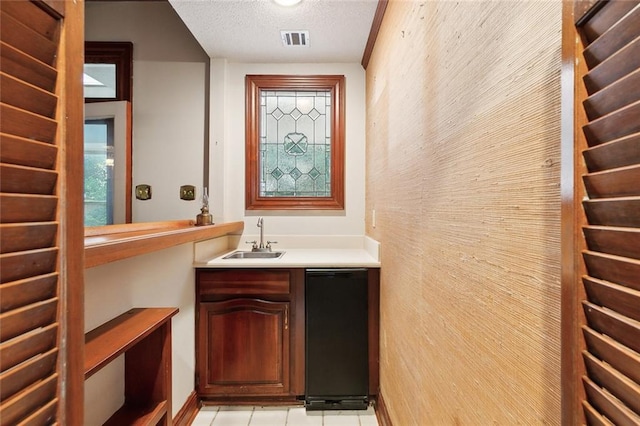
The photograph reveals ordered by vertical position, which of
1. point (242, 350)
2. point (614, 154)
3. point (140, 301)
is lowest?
point (242, 350)

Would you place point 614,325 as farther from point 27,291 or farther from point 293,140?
point 293,140

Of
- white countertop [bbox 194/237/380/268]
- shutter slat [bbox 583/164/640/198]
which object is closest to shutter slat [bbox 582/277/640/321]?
shutter slat [bbox 583/164/640/198]

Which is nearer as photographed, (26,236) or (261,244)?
(26,236)

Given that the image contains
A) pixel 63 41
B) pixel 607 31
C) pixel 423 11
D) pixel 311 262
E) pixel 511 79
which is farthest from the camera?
pixel 311 262

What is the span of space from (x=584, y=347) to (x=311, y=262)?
Result: 1769 millimetres

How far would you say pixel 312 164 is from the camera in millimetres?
2820

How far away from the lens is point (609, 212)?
39 cm

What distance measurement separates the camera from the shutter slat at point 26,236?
0.46 m

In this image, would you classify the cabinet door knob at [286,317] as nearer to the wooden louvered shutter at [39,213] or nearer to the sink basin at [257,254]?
the sink basin at [257,254]

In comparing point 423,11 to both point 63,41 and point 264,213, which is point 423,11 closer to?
point 63,41

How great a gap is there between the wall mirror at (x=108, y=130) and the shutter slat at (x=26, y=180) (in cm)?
231

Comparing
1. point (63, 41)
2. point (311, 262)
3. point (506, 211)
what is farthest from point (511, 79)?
point (311, 262)

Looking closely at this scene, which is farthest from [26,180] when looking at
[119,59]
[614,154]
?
[119,59]

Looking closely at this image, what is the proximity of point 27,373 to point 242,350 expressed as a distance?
69.5 inches
